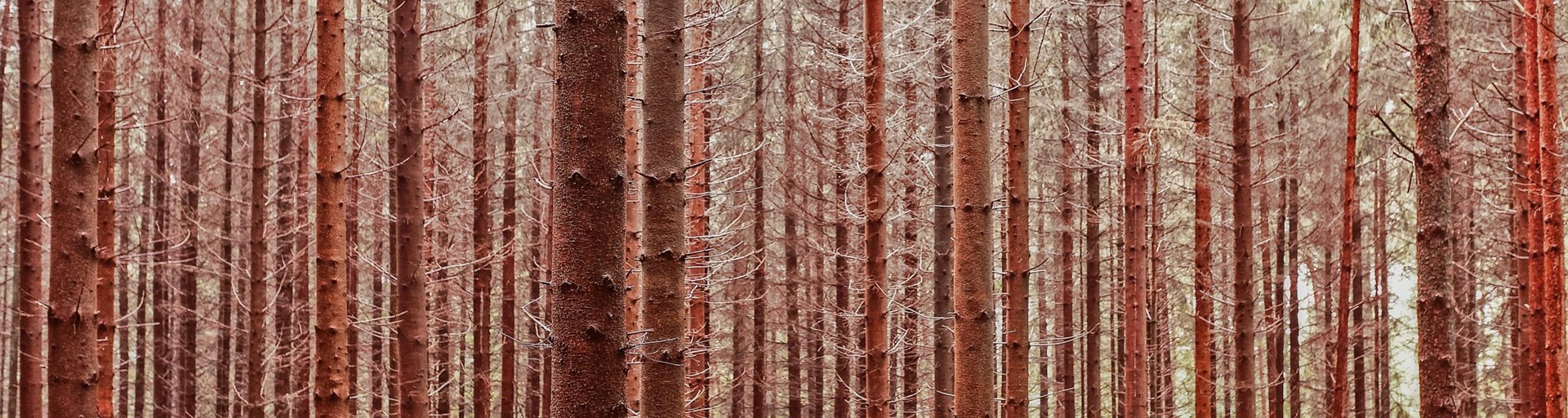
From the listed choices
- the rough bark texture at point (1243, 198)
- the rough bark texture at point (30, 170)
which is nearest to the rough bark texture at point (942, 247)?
the rough bark texture at point (1243, 198)

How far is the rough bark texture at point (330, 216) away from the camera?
639 centimetres

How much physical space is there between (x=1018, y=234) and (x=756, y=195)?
10.2m

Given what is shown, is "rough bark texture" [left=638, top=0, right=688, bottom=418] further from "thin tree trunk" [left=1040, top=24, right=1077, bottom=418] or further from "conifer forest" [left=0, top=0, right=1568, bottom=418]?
"thin tree trunk" [left=1040, top=24, right=1077, bottom=418]

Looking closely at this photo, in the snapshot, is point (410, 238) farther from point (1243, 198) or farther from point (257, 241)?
point (1243, 198)

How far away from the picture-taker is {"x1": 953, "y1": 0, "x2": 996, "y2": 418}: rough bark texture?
5617 mm

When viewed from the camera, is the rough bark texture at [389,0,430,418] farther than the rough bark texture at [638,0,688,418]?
Yes

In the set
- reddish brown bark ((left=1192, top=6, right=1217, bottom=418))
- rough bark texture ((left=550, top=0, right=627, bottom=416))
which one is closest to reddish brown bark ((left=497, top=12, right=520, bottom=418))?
reddish brown bark ((left=1192, top=6, right=1217, bottom=418))

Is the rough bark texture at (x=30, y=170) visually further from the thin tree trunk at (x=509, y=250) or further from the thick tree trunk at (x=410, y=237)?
the thin tree trunk at (x=509, y=250)

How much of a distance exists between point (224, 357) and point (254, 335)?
7585 millimetres

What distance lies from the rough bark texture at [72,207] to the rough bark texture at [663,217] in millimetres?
2876

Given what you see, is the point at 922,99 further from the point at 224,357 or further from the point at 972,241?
the point at 224,357

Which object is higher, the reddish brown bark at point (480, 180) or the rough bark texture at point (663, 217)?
the reddish brown bark at point (480, 180)

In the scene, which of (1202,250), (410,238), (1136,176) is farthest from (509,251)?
(1202,250)

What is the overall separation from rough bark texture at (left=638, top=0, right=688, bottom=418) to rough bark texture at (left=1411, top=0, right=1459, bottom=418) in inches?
151
